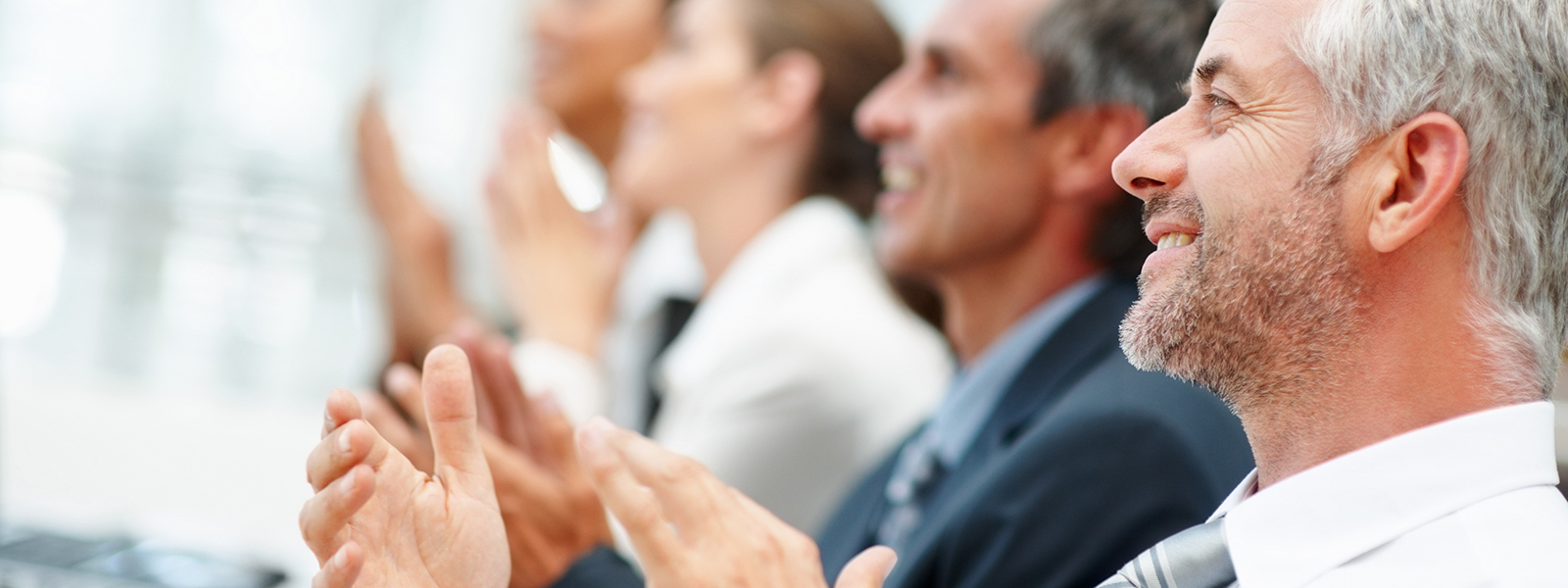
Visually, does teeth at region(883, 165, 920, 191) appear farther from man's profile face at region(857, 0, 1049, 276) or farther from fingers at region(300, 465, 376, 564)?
fingers at region(300, 465, 376, 564)

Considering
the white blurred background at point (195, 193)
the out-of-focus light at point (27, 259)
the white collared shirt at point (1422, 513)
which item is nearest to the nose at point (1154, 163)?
the white collared shirt at point (1422, 513)

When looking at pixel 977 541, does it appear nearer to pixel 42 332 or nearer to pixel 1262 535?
pixel 1262 535

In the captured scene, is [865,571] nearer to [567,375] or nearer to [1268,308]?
[1268,308]

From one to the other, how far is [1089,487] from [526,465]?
1.58 feet

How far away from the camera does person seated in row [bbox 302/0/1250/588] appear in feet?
2.56

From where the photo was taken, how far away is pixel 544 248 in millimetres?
1963

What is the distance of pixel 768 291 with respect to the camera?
4.83 ft

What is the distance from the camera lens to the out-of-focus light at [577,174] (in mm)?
2074

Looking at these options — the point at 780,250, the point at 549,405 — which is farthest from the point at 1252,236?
the point at 780,250

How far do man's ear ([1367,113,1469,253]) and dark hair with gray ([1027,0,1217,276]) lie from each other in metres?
0.35

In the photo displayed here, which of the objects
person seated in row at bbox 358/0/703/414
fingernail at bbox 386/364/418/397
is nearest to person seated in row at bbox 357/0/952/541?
person seated in row at bbox 358/0/703/414

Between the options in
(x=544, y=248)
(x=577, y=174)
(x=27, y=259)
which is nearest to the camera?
(x=544, y=248)

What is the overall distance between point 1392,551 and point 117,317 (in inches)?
98.8

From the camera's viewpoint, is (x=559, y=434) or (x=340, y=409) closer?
(x=340, y=409)
